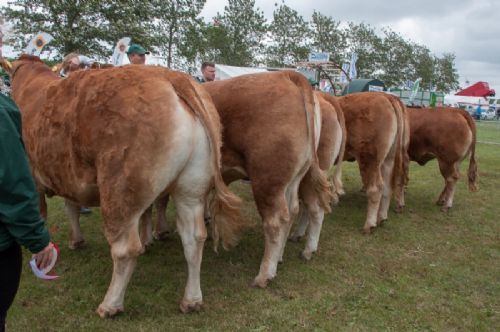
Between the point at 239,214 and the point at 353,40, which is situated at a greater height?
the point at 353,40

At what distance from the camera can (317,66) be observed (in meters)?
25.3

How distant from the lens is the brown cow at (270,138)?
12.7 ft

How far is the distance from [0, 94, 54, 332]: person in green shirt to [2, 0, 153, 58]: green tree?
2038cm

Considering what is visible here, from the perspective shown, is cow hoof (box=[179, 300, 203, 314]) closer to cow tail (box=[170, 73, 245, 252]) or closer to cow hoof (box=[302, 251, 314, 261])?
cow tail (box=[170, 73, 245, 252])

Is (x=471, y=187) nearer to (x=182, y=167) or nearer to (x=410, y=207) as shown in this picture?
(x=410, y=207)

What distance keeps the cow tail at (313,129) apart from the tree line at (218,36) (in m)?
10.9

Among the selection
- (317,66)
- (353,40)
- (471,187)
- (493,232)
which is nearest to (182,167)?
(493,232)

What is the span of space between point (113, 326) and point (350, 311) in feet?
6.54

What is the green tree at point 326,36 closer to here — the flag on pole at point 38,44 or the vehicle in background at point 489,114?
the vehicle in background at point 489,114

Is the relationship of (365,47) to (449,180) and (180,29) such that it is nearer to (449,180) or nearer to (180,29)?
(180,29)

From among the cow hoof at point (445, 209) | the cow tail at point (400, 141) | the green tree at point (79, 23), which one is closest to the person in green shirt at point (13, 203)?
the cow tail at point (400, 141)

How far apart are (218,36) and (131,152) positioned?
41.3m

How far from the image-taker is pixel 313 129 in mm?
4035

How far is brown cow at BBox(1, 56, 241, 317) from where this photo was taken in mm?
2922
